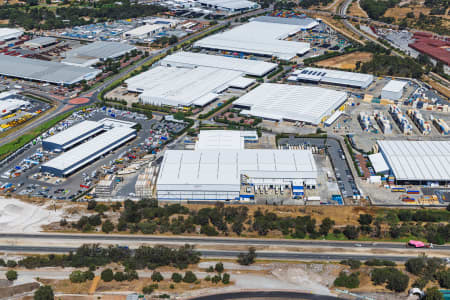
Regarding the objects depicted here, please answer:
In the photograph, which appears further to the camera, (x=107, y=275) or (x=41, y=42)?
(x=41, y=42)

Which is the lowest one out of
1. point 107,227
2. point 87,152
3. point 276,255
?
point 276,255

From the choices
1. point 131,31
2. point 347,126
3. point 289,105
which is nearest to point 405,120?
point 347,126

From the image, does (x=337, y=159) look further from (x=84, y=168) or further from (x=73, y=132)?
(x=73, y=132)

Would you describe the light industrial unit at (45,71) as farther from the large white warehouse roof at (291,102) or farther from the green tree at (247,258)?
the green tree at (247,258)

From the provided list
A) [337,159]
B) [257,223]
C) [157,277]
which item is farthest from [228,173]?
[157,277]

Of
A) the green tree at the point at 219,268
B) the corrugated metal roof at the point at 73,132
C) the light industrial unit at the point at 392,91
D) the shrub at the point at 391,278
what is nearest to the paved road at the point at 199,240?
the green tree at the point at 219,268

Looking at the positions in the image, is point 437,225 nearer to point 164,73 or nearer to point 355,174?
point 355,174
